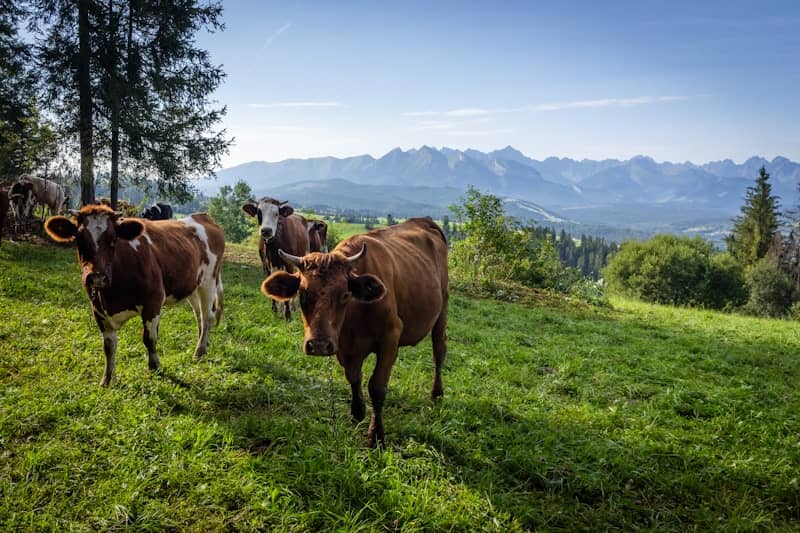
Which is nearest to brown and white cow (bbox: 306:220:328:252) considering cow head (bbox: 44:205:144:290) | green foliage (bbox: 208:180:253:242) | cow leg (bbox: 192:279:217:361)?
cow leg (bbox: 192:279:217:361)

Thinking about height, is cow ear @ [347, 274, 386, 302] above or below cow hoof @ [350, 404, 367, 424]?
above

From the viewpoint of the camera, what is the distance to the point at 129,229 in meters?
5.46

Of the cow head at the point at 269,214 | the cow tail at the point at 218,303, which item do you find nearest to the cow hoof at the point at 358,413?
the cow tail at the point at 218,303

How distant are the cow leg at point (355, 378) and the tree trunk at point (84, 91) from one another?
16.3 m

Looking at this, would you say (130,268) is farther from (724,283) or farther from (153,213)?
(724,283)

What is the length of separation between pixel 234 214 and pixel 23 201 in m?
61.6

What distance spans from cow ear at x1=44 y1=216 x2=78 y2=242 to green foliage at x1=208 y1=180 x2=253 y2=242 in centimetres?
6661

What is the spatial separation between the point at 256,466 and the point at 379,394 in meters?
1.30

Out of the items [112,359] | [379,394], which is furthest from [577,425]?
[112,359]

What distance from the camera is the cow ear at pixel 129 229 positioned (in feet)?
17.8

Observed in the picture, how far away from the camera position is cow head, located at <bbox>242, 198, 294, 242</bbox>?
416 inches

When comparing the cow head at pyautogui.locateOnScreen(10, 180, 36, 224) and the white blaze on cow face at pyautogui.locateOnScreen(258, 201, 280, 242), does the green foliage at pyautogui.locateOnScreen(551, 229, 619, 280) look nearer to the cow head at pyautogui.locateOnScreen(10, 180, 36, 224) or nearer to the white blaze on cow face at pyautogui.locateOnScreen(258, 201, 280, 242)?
the cow head at pyautogui.locateOnScreen(10, 180, 36, 224)

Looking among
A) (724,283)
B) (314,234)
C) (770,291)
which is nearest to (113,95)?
(314,234)

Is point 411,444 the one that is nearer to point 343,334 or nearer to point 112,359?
point 343,334
